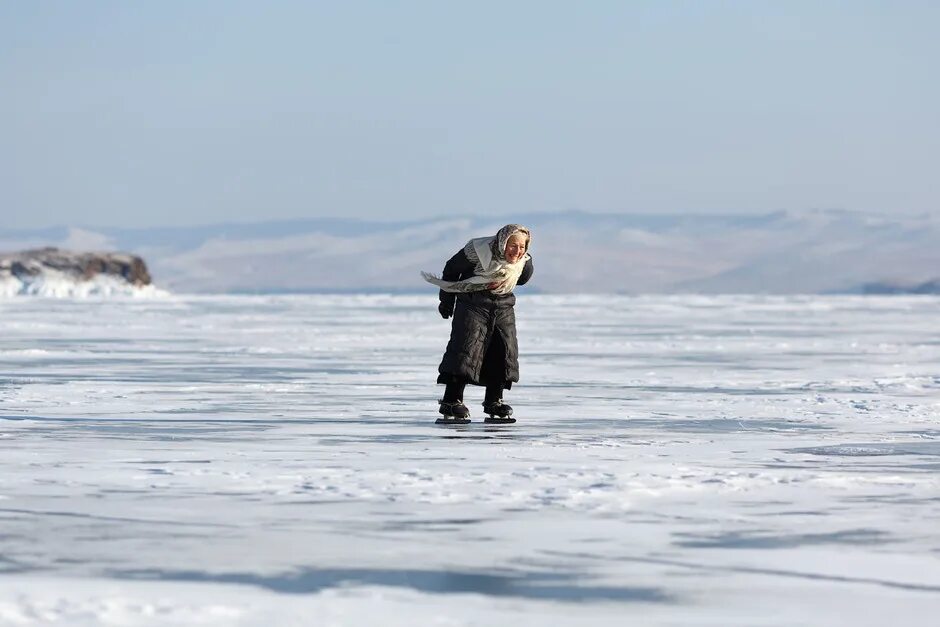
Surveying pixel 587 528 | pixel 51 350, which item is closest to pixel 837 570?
pixel 587 528

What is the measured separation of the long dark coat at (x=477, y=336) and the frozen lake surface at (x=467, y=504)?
338 millimetres

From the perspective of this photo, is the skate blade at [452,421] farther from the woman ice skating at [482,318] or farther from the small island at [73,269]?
the small island at [73,269]

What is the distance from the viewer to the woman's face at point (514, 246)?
10219mm

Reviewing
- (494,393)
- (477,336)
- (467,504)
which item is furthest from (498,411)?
(467,504)

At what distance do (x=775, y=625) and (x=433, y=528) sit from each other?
1.77 metres

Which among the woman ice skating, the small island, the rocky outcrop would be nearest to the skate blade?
the woman ice skating

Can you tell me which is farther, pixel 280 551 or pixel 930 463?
pixel 930 463

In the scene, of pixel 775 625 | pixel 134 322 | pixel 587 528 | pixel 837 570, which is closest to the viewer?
pixel 775 625

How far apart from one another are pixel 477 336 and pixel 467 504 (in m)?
3.90

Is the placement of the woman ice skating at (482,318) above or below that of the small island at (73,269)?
below

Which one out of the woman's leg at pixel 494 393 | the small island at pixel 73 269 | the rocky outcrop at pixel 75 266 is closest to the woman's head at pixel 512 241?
the woman's leg at pixel 494 393

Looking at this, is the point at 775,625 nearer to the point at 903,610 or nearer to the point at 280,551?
the point at 903,610

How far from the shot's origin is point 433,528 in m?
5.84

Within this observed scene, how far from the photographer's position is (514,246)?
10.2 meters
